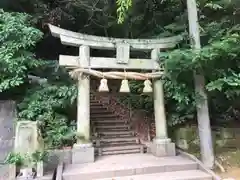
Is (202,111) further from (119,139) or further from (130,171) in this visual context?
(119,139)

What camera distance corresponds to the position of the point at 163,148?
578 cm

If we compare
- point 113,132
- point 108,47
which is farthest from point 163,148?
point 108,47

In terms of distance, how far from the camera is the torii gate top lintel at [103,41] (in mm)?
5367

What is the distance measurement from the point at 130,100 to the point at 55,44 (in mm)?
4898

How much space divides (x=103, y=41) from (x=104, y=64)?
0.62m

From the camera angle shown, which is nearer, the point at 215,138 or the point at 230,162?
the point at 230,162

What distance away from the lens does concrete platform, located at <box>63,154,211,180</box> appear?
4465mm

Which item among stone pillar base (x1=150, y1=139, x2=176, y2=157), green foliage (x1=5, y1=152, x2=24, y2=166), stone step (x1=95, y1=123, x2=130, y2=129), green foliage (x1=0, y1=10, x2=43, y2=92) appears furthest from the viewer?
stone step (x1=95, y1=123, x2=130, y2=129)

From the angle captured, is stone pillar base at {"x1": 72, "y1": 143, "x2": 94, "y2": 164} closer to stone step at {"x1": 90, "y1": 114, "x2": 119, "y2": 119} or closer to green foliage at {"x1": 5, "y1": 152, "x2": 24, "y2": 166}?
green foliage at {"x1": 5, "y1": 152, "x2": 24, "y2": 166}

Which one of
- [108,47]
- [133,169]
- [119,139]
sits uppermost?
[108,47]

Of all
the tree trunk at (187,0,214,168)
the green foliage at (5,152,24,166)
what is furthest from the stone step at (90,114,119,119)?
the green foliage at (5,152,24,166)

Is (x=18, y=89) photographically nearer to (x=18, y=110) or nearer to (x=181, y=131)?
(x=18, y=110)

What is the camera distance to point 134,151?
6.29 metres

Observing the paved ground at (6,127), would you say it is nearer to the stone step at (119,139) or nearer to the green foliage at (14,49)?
the green foliage at (14,49)
